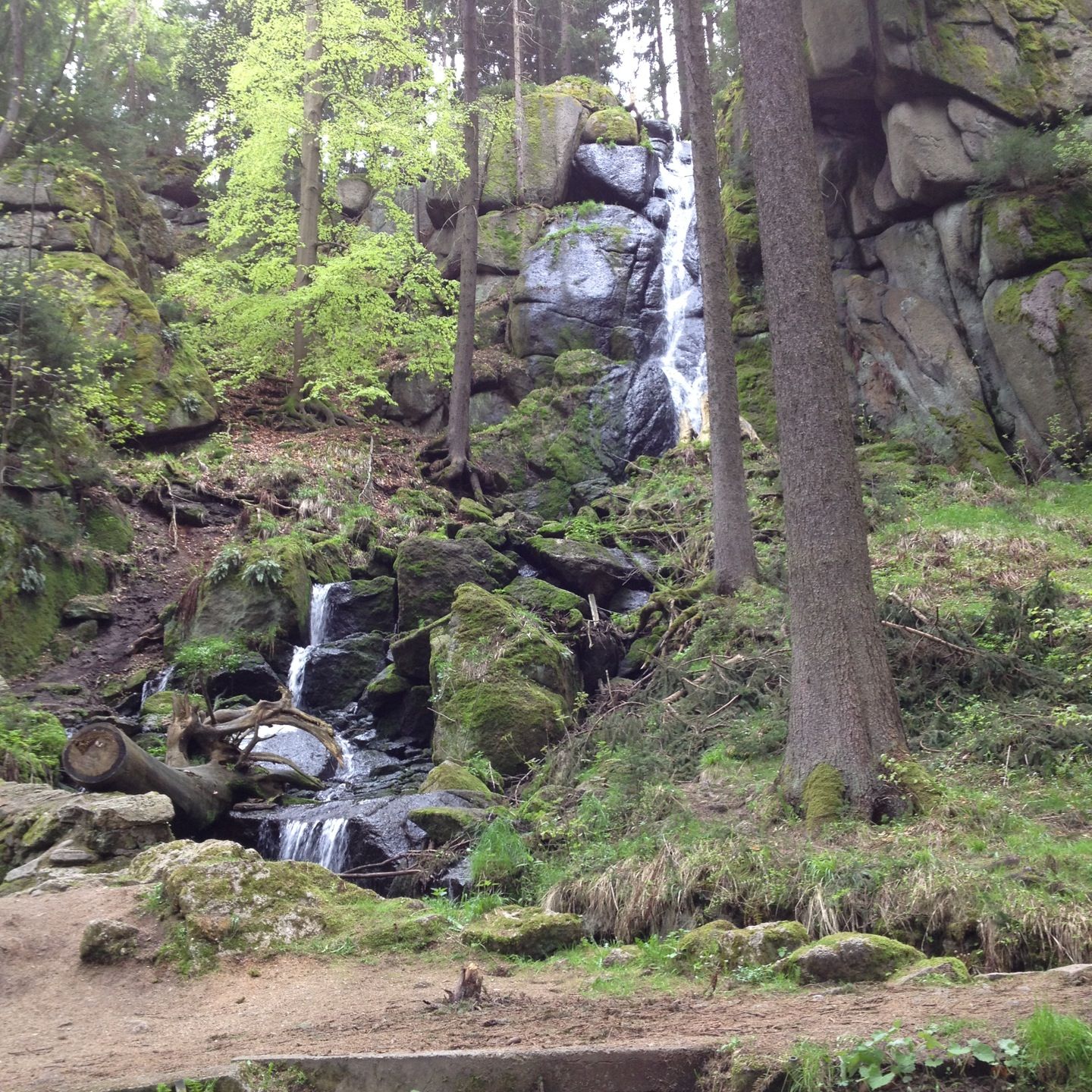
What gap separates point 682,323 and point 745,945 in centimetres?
2230

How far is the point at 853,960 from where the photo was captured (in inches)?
175

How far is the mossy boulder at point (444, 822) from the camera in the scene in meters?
8.59

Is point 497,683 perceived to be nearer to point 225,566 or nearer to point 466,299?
point 225,566

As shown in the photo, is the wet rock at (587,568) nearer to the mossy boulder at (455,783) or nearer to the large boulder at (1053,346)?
the mossy boulder at (455,783)

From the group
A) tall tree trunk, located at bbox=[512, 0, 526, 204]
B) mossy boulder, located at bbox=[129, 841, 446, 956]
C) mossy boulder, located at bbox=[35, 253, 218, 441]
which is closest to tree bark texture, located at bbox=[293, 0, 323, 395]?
mossy boulder, located at bbox=[35, 253, 218, 441]

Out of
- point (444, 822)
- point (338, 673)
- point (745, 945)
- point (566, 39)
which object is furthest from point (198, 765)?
point (566, 39)

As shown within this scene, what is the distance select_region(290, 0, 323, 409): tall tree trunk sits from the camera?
21062 mm

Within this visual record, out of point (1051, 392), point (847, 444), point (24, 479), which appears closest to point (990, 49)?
point (1051, 392)

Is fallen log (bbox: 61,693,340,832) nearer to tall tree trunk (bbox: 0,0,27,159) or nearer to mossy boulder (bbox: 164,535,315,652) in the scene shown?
mossy boulder (bbox: 164,535,315,652)

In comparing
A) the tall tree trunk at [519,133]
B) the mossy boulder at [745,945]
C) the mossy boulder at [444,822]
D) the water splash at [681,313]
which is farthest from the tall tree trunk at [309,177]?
the mossy boulder at [745,945]

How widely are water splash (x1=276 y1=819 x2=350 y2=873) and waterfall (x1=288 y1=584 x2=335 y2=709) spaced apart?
14.5 ft

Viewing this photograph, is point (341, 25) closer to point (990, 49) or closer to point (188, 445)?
point (188, 445)

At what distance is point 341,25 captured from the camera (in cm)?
2100

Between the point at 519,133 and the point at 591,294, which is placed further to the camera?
the point at 519,133
